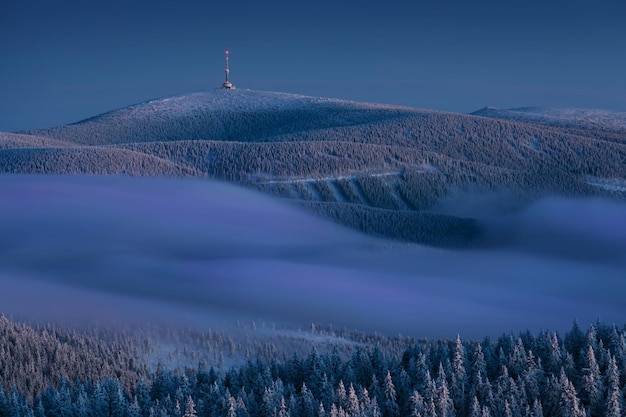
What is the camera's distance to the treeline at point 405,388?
55500mm

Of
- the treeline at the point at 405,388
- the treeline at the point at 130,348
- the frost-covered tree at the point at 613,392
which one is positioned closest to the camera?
the frost-covered tree at the point at 613,392

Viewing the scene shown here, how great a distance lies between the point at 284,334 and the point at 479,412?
55014mm

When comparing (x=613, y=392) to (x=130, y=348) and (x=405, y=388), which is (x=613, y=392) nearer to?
(x=405, y=388)

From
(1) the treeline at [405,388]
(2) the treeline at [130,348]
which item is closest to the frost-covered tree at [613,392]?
(1) the treeline at [405,388]

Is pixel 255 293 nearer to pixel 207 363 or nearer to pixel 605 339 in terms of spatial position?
pixel 207 363

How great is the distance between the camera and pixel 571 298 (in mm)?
145750

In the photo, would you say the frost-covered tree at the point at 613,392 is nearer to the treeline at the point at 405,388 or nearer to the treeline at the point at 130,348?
the treeline at the point at 405,388

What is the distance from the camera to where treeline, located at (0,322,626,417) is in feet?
182

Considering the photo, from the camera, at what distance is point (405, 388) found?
6044cm

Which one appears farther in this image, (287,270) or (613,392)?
(287,270)

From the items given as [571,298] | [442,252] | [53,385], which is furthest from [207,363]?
[442,252]

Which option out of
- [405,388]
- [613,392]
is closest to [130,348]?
[405,388]

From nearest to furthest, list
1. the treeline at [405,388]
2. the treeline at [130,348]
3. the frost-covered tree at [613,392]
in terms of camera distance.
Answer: the frost-covered tree at [613,392] < the treeline at [405,388] < the treeline at [130,348]

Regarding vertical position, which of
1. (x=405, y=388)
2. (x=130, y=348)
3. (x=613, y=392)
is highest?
(x=613, y=392)
